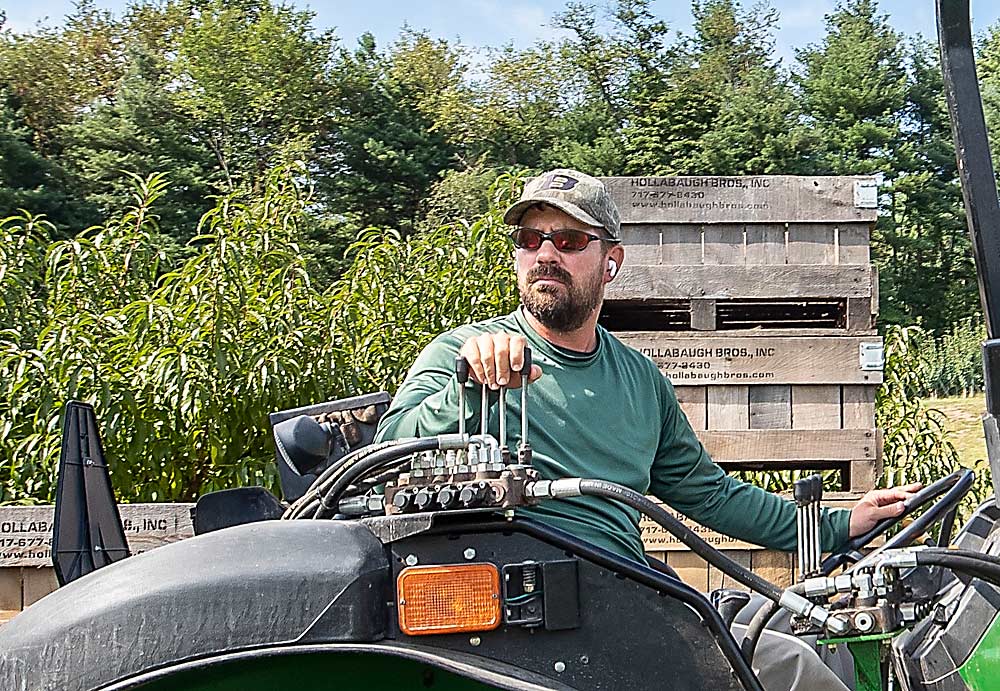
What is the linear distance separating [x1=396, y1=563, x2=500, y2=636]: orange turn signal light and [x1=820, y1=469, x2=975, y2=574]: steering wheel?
798 millimetres

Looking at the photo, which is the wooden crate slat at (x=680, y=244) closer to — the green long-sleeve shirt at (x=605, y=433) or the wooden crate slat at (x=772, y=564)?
the wooden crate slat at (x=772, y=564)

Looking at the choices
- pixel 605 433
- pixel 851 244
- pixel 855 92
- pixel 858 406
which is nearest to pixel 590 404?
pixel 605 433

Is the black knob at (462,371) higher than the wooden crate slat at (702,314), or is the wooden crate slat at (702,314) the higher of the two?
the wooden crate slat at (702,314)

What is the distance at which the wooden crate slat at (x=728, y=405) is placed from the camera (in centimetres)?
451

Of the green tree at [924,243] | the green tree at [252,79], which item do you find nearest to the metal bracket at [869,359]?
the green tree at [924,243]

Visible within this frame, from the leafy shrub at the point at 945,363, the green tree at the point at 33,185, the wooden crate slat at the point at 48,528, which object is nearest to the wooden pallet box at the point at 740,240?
the leafy shrub at the point at 945,363

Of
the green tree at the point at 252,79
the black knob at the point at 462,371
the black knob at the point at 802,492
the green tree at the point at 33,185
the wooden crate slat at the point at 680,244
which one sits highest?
the green tree at the point at 252,79

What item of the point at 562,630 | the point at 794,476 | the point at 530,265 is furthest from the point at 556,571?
the point at 794,476

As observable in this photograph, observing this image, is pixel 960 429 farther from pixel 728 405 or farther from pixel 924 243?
pixel 924 243

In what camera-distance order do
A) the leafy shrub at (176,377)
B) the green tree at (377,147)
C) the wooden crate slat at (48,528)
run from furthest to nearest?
1. the green tree at (377,147)
2. the leafy shrub at (176,377)
3. the wooden crate slat at (48,528)

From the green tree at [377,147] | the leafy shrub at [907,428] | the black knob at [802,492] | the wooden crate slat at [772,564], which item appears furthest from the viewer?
the green tree at [377,147]

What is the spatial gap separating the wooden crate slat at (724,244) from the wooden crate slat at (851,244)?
14.5 inches

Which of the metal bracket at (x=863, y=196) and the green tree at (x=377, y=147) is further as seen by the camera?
the green tree at (x=377, y=147)

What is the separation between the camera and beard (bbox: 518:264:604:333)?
2371 mm
